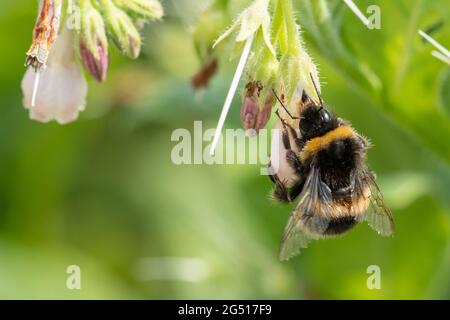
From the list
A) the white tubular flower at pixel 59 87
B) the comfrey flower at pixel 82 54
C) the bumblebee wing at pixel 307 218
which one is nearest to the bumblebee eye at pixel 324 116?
the bumblebee wing at pixel 307 218

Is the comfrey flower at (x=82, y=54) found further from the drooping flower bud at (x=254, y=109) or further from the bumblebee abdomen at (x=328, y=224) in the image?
the bumblebee abdomen at (x=328, y=224)

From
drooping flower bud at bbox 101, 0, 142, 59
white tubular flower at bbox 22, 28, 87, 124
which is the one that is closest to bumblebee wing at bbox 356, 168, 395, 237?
drooping flower bud at bbox 101, 0, 142, 59

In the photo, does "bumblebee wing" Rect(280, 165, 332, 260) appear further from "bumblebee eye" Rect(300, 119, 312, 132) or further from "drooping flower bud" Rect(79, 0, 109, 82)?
"drooping flower bud" Rect(79, 0, 109, 82)

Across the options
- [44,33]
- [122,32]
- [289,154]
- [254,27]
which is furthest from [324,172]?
[44,33]

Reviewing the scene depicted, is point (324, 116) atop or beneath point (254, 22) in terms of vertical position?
beneath

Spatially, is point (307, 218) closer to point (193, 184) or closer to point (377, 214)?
point (377, 214)

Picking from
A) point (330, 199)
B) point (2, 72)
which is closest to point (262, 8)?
point (330, 199)
